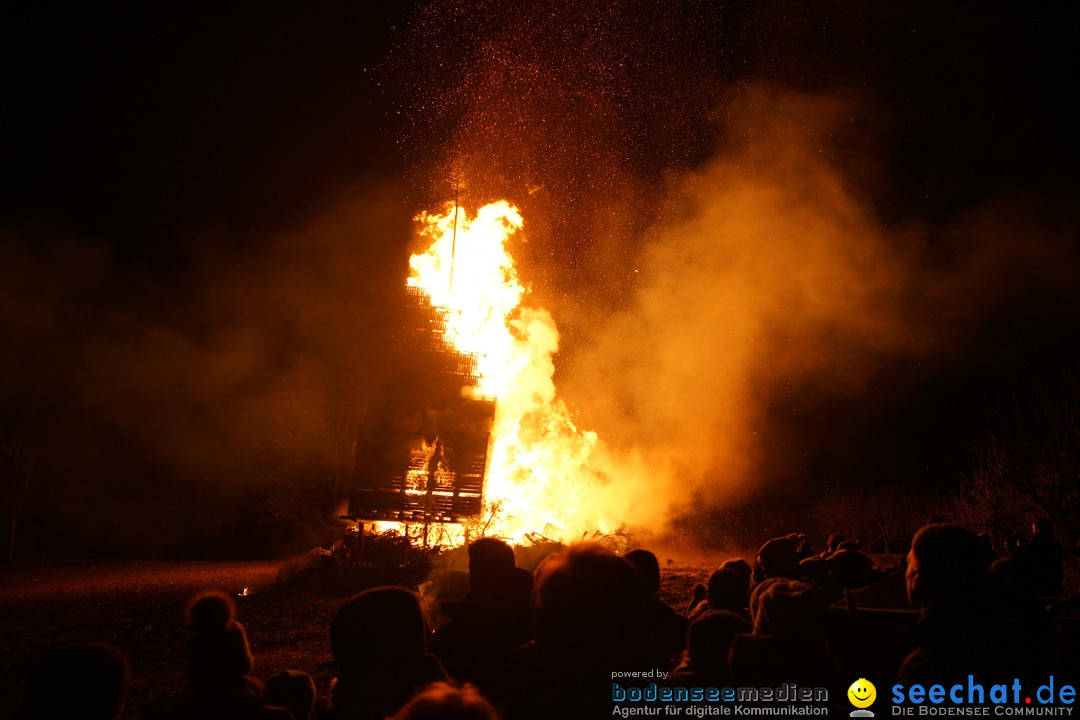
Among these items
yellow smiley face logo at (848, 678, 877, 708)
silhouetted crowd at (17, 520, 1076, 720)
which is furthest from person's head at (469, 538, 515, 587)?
yellow smiley face logo at (848, 678, 877, 708)

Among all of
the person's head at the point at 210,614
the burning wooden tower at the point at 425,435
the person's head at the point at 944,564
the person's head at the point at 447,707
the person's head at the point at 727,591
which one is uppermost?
the burning wooden tower at the point at 425,435

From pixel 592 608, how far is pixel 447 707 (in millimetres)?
657

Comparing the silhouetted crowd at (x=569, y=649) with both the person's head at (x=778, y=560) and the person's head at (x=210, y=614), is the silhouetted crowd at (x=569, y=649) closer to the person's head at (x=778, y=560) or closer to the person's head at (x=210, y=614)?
the person's head at (x=210, y=614)

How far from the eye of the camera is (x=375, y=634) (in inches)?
89.8

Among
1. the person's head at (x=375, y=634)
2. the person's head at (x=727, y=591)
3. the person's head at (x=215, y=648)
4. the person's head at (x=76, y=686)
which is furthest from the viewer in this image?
the person's head at (x=727, y=591)

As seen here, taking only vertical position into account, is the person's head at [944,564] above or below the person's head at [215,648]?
above

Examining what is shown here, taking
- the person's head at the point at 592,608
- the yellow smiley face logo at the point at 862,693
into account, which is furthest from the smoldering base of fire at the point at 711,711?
the yellow smiley face logo at the point at 862,693

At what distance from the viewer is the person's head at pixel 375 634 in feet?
7.47

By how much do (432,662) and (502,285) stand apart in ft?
43.6

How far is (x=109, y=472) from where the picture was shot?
20.5 meters

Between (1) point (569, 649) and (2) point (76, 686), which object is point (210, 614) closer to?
(2) point (76, 686)

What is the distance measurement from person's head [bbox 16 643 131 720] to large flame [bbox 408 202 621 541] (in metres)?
11.6

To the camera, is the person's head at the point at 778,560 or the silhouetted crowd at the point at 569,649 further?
the person's head at the point at 778,560

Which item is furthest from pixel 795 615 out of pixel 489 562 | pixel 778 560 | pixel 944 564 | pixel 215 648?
pixel 778 560
